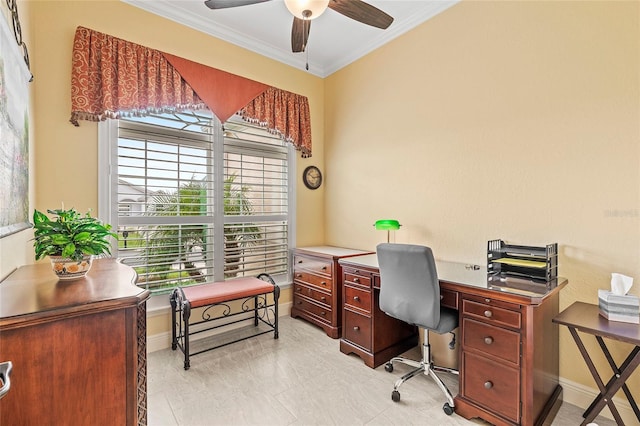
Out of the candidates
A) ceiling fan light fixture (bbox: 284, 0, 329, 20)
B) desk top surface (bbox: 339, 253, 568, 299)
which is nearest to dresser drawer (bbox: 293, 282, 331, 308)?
desk top surface (bbox: 339, 253, 568, 299)

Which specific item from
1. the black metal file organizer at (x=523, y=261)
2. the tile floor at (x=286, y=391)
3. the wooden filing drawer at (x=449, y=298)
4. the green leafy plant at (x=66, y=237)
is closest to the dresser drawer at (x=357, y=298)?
the tile floor at (x=286, y=391)

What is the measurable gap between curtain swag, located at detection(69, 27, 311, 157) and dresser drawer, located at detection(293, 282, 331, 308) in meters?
1.81

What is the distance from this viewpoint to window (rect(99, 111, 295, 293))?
255 cm

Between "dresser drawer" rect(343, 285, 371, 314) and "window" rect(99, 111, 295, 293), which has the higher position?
"window" rect(99, 111, 295, 293)

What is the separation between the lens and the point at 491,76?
7.59ft

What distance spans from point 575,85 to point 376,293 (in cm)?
201

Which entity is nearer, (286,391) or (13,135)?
(13,135)

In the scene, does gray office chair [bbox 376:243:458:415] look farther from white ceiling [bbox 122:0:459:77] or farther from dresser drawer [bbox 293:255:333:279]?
white ceiling [bbox 122:0:459:77]

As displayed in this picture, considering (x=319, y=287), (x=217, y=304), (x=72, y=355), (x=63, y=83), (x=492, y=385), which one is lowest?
(x=492, y=385)

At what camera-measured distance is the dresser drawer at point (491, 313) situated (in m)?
1.66

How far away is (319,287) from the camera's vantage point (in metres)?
3.12

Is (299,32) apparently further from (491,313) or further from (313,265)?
(491,313)

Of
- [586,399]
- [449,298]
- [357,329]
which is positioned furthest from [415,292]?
[586,399]

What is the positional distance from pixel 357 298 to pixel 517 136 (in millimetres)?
1780
